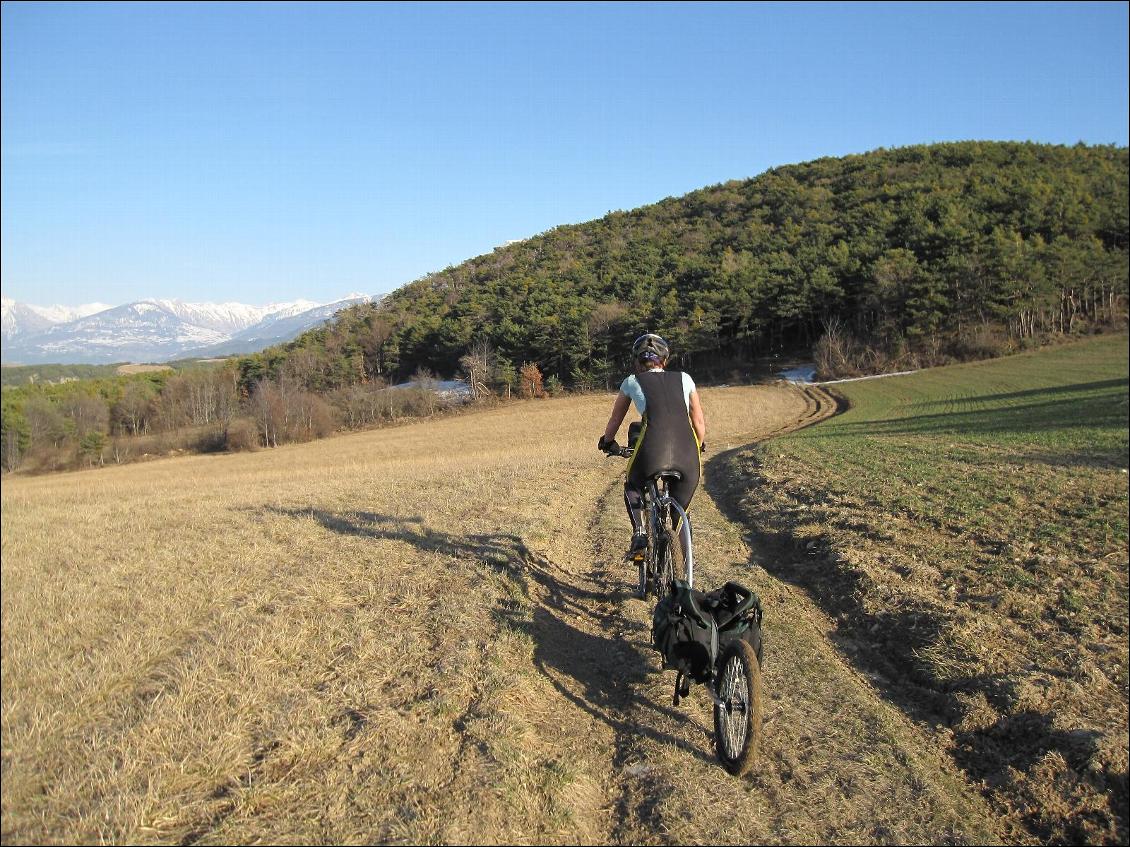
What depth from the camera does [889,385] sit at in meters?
45.2

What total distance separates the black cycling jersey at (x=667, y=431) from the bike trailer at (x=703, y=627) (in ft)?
3.45

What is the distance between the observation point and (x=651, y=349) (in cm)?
559

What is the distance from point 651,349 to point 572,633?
2760 mm

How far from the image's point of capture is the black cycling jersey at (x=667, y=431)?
5.24 m

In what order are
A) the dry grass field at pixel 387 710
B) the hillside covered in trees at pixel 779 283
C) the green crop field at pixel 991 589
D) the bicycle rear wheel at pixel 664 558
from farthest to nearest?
1. the hillside covered in trees at pixel 779 283
2. the bicycle rear wheel at pixel 664 558
3. the green crop field at pixel 991 589
4. the dry grass field at pixel 387 710

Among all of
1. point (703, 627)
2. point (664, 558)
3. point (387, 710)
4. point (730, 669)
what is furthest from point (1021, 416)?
point (387, 710)

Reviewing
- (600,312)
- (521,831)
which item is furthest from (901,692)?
(600,312)

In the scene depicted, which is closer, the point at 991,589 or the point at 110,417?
the point at 110,417

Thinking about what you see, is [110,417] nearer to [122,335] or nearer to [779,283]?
[122,335]

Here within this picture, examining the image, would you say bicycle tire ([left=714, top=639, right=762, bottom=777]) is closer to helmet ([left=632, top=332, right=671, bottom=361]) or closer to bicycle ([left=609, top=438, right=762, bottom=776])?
bicycle ([left=609, top=438, right=762, bottom=776])

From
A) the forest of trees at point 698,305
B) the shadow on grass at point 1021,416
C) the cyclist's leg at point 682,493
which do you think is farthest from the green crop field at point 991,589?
the shadow on grass at point 1021,416

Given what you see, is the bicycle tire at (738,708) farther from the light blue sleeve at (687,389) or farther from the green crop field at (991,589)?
the light blue sleeve at (687,389)

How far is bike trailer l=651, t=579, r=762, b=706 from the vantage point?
4184 millimetres

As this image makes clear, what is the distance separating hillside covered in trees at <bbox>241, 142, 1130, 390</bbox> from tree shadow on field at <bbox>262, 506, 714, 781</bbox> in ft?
14.9
